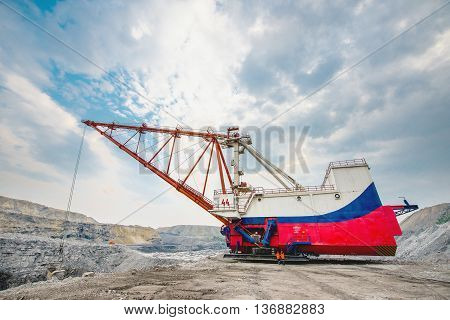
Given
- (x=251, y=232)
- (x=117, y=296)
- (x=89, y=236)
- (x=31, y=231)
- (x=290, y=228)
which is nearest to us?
(x=117, y=296)

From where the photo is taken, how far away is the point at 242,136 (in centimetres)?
2028

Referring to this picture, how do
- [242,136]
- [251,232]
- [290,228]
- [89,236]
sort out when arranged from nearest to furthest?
[290,228], [251,232], [242,136], [89,236]

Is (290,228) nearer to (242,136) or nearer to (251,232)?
(251,232)

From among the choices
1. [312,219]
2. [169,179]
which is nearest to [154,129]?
[169,179]

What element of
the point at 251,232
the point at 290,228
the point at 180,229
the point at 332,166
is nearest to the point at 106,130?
the point at 251,232

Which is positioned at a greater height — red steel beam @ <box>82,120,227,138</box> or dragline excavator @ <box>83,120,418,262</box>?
red steel beam @ <box>82,120,227,138</box>

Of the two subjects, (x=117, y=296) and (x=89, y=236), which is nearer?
(x=117, y=296)

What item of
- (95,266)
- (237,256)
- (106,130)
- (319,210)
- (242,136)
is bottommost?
(95,266)

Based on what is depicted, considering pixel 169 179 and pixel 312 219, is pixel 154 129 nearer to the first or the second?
pixel 169 179

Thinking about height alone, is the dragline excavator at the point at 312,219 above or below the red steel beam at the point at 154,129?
below

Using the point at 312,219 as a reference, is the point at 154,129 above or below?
above

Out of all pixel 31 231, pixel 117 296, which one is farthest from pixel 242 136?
pixel 31 231

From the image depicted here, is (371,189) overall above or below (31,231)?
above
